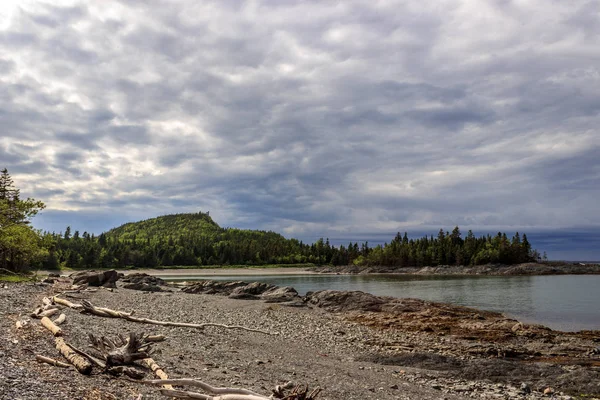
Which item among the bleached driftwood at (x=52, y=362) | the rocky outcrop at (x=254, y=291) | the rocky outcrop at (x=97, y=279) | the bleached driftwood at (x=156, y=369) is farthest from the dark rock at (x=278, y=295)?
the bleached driftwood at (x=52, y=362)

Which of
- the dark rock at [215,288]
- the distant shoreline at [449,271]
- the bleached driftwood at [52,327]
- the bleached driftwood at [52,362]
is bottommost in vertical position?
the distant shoreline at [449,271]

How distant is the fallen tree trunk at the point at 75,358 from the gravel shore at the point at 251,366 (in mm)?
168

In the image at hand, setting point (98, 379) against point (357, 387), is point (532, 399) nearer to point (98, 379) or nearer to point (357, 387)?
point (357, 387)

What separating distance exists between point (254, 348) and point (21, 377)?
12473mm

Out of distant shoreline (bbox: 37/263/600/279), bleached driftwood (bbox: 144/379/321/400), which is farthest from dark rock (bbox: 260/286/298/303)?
distant shoreline (bbox: 37/263/600/279)

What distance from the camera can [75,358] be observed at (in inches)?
421

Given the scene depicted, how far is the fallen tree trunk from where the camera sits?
10164mm

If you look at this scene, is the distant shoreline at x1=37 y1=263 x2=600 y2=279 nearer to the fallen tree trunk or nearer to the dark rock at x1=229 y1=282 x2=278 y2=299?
the dark rock at x1=229 y1=282 x2=278 y2=299

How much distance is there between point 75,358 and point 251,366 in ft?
21.7

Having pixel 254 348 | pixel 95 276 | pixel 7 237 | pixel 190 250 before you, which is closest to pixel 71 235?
pixel 190 250

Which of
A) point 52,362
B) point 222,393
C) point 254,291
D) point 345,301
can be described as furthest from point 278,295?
point 222,393

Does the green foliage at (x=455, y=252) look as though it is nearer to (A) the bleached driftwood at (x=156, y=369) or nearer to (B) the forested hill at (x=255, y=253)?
(B) the forested hill at (x=255, y=253)

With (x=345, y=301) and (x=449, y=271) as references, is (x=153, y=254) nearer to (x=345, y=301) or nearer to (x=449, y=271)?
(x=449, y=271)

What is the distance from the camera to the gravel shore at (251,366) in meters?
9.38
